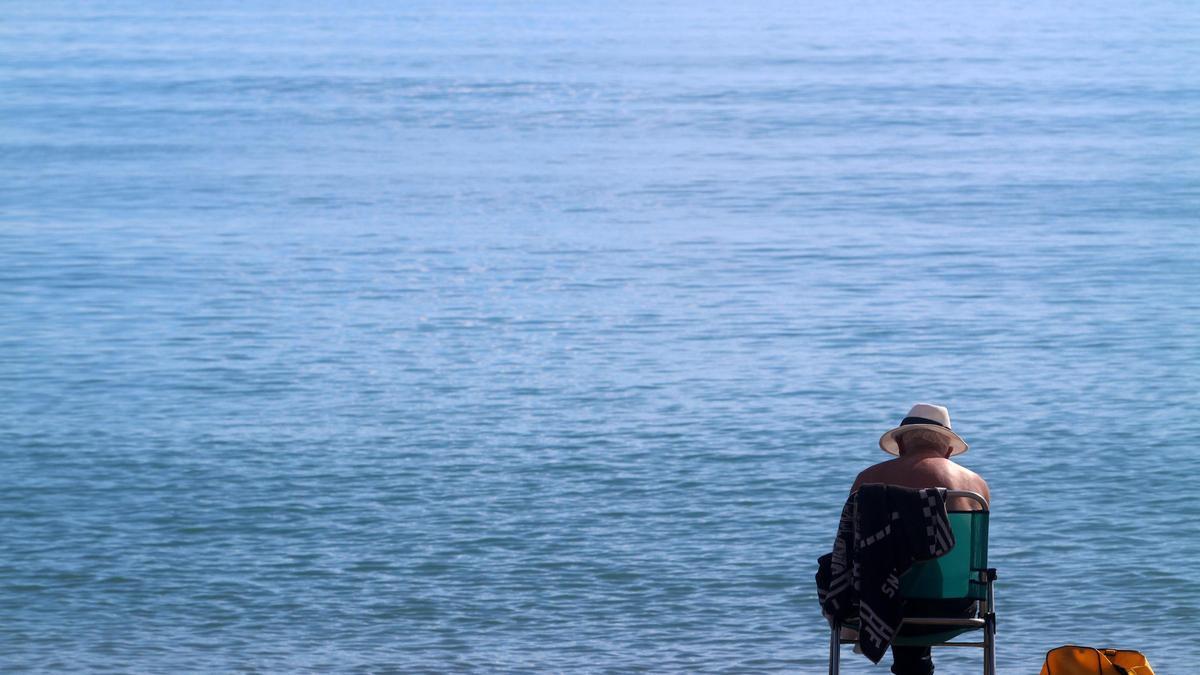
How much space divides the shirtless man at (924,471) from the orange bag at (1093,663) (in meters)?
0.29

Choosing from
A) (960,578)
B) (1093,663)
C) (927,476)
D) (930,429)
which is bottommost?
(1093,663)

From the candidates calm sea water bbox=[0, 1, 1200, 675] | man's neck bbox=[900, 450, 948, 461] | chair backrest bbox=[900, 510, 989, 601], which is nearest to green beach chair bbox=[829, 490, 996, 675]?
chair backrest bbox=[900, 510, 989, 601]

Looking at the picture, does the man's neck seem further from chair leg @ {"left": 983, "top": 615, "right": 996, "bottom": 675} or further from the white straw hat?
chair leg @ {"left": 983, "top": 615, "right": 996, "bottom": 675}

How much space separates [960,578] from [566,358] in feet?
25.8

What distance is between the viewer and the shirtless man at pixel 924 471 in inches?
197

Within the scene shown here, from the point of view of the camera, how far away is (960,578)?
16.4 ft

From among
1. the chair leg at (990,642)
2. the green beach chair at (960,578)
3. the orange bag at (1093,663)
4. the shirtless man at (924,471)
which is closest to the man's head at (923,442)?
the shirtless man at (924,471)

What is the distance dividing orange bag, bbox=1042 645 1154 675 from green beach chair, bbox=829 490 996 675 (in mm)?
215

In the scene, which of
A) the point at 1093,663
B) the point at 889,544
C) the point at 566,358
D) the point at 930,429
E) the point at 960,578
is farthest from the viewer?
the point at 566,358

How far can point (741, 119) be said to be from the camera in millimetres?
26172

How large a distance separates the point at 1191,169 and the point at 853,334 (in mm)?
9066

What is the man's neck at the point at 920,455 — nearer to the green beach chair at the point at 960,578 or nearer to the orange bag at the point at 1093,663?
the green beach chair at the point at 960,578

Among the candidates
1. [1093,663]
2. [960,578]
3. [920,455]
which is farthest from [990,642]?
[920,455]

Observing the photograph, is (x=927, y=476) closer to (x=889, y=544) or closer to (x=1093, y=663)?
(x=889, y=544)
